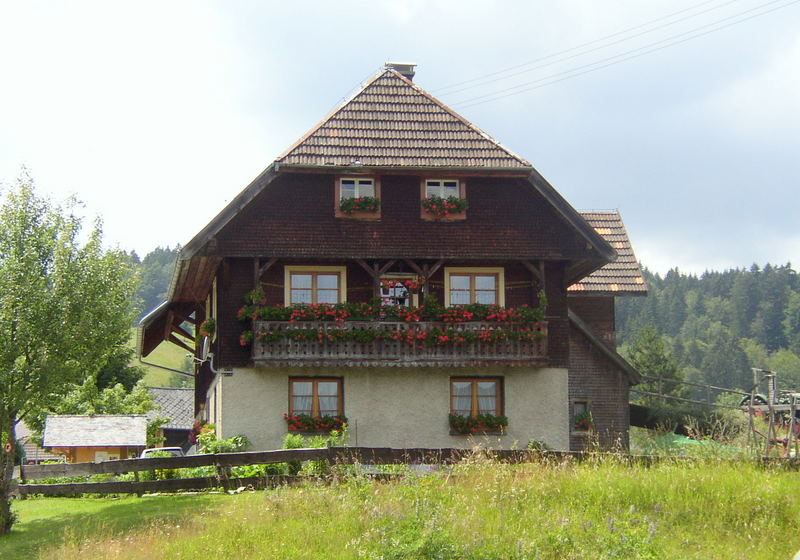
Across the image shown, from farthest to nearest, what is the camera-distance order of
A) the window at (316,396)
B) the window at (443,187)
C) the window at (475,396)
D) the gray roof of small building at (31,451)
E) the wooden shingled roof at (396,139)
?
the gray roof of small building at (31,451) < the window at (443,187) < the window at (475,396) < the wooden shingled roof at (396,139) < the window at (316,396)

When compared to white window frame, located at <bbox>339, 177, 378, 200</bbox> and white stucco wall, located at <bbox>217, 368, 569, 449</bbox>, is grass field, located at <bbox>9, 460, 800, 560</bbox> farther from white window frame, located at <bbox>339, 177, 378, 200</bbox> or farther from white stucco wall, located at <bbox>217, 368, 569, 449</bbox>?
white window frame, located at <bbox>339, 177, 378, 200</bbox>

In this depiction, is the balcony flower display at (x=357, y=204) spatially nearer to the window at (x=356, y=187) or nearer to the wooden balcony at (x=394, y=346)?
the window at (x=356, y=187)

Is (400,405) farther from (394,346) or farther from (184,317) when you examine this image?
(184,317)

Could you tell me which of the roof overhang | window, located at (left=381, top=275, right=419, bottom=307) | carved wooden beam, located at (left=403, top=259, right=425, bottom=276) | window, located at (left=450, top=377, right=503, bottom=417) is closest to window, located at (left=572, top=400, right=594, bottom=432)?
window, located at (left=450, top=377, right=503, bottom=417)

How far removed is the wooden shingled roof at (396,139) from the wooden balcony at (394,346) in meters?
4.17

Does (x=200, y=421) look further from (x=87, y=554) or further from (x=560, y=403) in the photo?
(x=87, y=554)

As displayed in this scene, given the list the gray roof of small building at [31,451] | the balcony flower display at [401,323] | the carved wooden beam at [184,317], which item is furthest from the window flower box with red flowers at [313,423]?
the gray roof of small building at [31,451]

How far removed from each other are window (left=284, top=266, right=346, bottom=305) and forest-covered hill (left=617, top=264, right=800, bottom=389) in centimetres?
9931

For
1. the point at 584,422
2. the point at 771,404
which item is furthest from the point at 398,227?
the point at 771,404

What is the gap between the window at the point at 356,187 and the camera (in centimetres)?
2666

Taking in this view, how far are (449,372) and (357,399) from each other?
2567 mm

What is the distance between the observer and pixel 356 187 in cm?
2673

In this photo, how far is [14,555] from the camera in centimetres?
1564

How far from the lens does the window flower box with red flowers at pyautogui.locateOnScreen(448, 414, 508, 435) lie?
86.5ft
